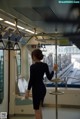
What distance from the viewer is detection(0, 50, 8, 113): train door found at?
565 cm

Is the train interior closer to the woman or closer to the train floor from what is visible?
the train floor

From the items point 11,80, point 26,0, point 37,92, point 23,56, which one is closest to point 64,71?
point 23,56

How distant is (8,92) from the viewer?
5996 mm

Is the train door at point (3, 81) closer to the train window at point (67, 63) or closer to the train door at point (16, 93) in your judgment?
the train door at point (16, 93)

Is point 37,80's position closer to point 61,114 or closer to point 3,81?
point 3,81

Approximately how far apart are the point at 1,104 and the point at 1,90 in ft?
1.02

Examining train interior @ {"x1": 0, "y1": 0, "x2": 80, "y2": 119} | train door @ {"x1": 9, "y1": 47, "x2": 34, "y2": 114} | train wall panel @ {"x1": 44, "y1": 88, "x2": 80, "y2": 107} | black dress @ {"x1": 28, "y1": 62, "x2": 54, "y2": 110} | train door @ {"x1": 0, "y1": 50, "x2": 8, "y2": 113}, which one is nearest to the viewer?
black dress @ {"x1": 28, "y1": 62, "x2": 54, "y2": 110}

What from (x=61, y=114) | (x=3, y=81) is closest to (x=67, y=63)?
(x=61, y=114)

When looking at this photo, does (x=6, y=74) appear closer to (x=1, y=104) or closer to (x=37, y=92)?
(x=1, y=104)

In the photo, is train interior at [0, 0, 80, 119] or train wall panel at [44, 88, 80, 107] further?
train wall panel at [44, 88, 80, 107]

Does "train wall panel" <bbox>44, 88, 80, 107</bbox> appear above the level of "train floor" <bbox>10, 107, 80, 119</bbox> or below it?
above

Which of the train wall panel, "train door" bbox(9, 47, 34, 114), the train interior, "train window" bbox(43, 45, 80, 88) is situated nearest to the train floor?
the train interior

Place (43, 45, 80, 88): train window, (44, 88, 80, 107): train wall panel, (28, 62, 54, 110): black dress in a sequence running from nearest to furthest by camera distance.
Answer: (28, 62, 54, 110): black dress, (44, 88, 80, 107): train wall panel, (43, 45, 80, 88): train window

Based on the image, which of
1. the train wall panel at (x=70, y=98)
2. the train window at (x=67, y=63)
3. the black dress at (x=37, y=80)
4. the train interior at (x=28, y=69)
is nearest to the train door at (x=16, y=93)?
the train interior at (x=28, y=69)
